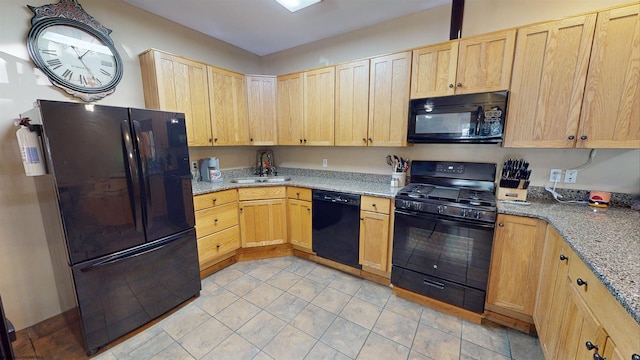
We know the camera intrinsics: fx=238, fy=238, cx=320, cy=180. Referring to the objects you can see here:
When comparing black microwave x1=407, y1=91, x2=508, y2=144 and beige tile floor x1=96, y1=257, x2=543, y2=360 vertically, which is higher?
black microwave x1=407, y1=91, x2=508, y2=144

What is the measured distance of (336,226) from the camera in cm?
257

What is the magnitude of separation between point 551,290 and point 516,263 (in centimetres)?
30

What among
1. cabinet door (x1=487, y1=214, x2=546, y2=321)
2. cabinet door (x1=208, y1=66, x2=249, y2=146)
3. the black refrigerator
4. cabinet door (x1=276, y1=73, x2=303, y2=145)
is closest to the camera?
the black refrigerator

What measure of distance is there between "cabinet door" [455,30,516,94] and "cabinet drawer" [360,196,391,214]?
114cm

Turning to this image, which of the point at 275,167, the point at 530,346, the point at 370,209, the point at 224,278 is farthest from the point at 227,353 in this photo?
the point at 275,167

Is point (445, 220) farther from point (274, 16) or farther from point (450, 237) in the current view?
point (274, 16)

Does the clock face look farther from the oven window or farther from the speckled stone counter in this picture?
the speckled stone counter

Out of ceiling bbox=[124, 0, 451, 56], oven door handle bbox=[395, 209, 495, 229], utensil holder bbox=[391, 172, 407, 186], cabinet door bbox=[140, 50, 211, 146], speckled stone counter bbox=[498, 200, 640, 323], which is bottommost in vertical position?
oven door handle bbox=[395, 209, 495, 229]

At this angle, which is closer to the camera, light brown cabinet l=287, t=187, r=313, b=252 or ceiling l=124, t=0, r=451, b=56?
ceiling l=124, t=0, r=451, b=56

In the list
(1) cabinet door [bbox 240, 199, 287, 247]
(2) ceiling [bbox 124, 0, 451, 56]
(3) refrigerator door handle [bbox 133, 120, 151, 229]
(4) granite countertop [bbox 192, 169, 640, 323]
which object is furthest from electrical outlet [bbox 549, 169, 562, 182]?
(3) refrigerator door handle [bbox 133, 120, 151, 229]

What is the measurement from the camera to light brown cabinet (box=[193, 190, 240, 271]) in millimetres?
2385

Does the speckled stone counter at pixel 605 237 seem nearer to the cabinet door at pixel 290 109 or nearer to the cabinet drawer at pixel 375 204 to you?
the cabinet drawer at pixel 375 204

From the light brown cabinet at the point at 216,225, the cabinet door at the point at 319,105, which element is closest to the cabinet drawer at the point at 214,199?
the light brown cabinet at the point at 216,225

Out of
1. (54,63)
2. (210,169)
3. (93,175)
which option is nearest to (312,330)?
(93,175)
